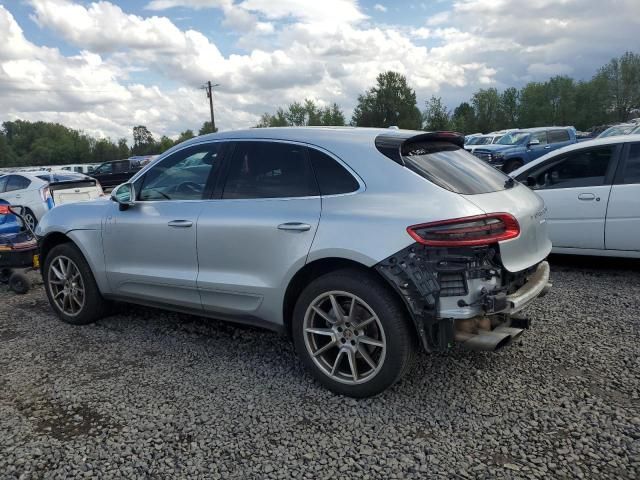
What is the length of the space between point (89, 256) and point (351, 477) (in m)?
3.29

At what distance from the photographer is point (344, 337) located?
11.1 ft

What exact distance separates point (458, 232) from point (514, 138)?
1941 cm

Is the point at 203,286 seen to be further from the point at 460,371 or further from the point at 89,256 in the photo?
the point at 460,371

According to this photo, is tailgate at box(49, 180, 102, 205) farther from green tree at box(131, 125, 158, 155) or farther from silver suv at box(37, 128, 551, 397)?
green tree at box(131, 125, 158, 155)

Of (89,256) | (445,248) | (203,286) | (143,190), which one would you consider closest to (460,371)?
(445,248)

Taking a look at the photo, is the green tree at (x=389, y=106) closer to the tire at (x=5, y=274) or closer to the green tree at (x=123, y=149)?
the green tree at (x=123, y=149)

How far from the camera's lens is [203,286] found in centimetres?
401

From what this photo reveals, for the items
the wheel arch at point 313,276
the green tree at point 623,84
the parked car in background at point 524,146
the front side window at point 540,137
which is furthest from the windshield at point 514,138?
the green tree at point 623,84

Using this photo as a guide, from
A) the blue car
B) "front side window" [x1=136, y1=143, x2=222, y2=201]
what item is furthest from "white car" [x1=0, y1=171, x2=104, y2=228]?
"front side window" [x1=136, y1=143, x2=222, y2=201]

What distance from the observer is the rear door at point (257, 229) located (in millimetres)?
3535

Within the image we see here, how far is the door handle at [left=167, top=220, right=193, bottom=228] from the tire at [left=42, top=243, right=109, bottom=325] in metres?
1.26

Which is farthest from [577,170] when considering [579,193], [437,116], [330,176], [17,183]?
[437,116]

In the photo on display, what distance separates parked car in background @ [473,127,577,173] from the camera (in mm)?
19281

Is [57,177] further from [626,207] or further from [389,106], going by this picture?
[389,106]
